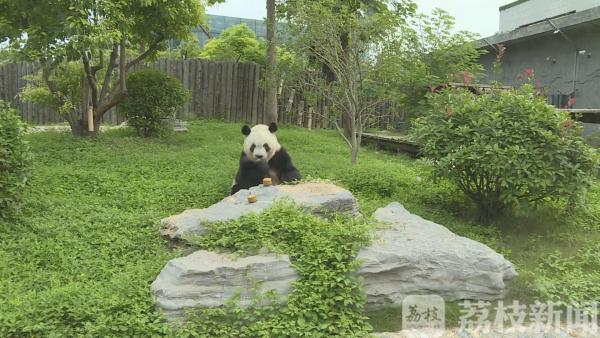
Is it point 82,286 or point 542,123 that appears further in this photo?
point 542,123

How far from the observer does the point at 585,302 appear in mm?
4352

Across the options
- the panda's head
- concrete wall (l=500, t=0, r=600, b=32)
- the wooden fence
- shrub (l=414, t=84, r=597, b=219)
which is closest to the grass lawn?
shrub (l=414, t=84, r=597, b=219)

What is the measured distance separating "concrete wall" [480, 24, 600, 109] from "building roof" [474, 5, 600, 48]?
368 mm

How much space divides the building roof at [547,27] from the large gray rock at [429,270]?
982 centimetres

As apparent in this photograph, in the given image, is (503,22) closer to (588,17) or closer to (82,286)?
(588,17)

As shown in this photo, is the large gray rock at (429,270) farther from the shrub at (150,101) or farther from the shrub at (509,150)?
the shrub at (150,101)

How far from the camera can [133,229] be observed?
17.9 ft

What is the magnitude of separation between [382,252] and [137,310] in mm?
1932

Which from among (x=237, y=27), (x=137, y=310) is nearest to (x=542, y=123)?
(x=137, y=310)

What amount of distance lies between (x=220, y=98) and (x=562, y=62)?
9557mm

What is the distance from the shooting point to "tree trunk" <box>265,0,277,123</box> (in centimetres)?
1126

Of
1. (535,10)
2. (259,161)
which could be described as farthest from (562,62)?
(259,161)

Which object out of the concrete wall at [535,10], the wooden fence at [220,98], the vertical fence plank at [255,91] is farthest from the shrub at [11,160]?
the concrete wall at [535,10]

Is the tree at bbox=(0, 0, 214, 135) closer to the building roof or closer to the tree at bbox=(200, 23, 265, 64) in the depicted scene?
the tree at bbox=(200, 23, 265, 64)
